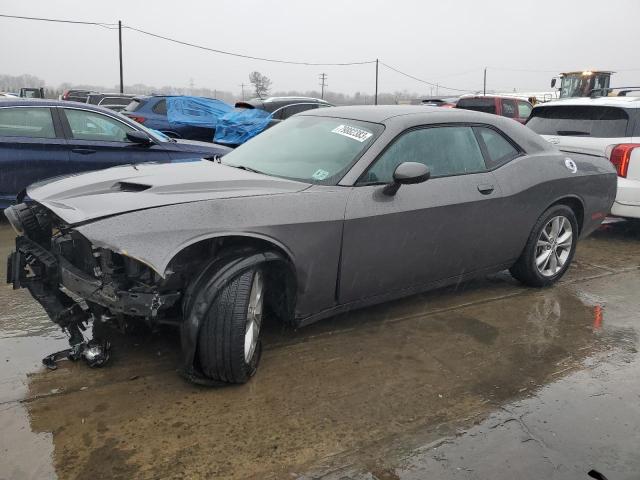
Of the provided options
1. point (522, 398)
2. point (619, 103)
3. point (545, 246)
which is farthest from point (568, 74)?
point (522, 398)

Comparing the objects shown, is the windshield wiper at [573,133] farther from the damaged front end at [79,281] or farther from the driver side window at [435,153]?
the damaged front end at [79,281]

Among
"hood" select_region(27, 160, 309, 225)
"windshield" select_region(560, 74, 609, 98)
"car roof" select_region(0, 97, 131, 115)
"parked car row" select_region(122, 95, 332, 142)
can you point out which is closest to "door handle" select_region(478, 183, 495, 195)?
"hood" select_region(27, 160, 309, 225)

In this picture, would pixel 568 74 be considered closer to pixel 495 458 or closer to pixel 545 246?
pixel 545 246

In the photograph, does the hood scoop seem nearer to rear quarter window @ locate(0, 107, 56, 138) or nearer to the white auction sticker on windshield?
the white auction sticker on windshield

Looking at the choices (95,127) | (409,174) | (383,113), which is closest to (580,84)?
(95,127)

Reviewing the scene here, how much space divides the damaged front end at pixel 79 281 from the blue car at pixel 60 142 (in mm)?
3045

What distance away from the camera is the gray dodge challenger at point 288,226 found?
111 inches

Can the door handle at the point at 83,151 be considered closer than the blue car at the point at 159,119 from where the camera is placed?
Yes

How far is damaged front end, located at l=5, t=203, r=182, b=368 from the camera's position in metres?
2.77

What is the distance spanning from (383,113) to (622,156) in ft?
11.0

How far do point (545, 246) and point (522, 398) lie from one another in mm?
2051

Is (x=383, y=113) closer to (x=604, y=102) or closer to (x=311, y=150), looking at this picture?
(x=311, y=150)

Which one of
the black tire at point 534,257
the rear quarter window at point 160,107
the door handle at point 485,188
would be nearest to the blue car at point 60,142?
the door handle at point 485,188

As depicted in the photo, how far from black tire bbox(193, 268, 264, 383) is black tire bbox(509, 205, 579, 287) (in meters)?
2.62
